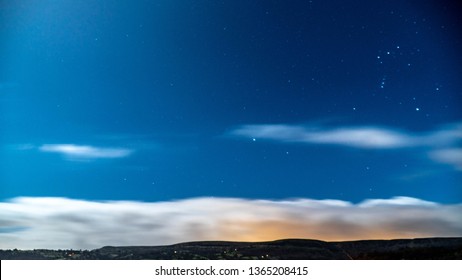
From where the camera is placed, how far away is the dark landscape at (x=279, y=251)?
1206cm

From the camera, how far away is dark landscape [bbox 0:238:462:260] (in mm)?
12062

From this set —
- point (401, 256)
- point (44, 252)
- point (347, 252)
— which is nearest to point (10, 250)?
point (44, 252)

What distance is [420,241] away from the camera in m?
12.7

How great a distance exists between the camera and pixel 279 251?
12.6 meters

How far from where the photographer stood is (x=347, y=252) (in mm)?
12578
